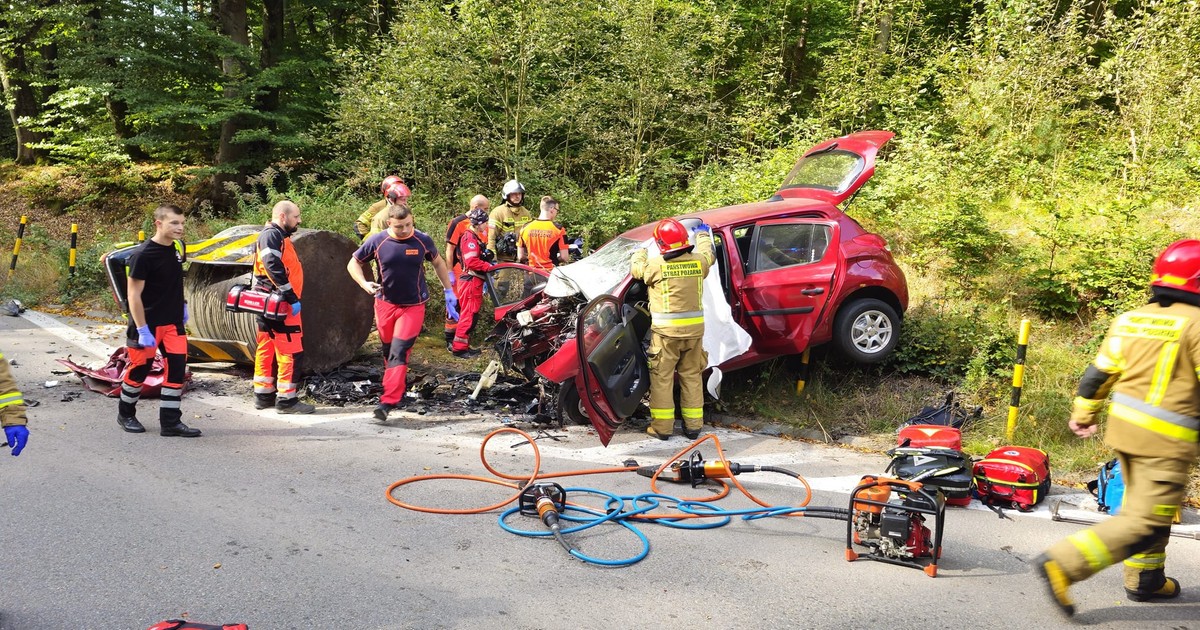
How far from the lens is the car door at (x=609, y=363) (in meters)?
6.07

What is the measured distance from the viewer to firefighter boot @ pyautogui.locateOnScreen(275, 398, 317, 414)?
707 cm

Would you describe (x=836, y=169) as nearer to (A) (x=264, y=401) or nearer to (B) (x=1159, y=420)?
(B) (x=1159, y=420)

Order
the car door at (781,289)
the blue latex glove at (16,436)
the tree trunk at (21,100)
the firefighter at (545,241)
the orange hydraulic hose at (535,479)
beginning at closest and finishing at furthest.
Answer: the blue latex glove at (16,436) → the orange hydraulic hose at (535,479) → the car door at (781,289) → the firefighter at (545,241) → the tree trunk at (21,100)

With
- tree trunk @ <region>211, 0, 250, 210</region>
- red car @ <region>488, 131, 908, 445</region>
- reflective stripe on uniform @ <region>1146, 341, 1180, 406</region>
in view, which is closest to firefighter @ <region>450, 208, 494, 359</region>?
red car @ <region>488, 131, 908, 445</region>

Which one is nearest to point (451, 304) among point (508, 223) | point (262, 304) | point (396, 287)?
point (396, 287)

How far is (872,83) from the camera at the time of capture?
14.3m

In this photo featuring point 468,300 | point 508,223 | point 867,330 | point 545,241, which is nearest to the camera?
point 867,330

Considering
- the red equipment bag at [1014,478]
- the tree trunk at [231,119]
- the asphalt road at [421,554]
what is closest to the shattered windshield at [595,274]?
the asphalt road at [421,554]

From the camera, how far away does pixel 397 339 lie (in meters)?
7.08

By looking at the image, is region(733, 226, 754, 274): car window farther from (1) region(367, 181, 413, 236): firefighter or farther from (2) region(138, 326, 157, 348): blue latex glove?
(2) region(138, 326, 157, 348): blue latex glove

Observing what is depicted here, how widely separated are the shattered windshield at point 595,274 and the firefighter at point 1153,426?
13.2 ft

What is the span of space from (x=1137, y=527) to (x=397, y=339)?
18.3ft

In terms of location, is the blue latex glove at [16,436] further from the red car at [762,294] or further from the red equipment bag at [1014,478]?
the red equipment bag at [1014,478]

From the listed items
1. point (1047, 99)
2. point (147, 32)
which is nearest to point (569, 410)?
point (1047, 99)
